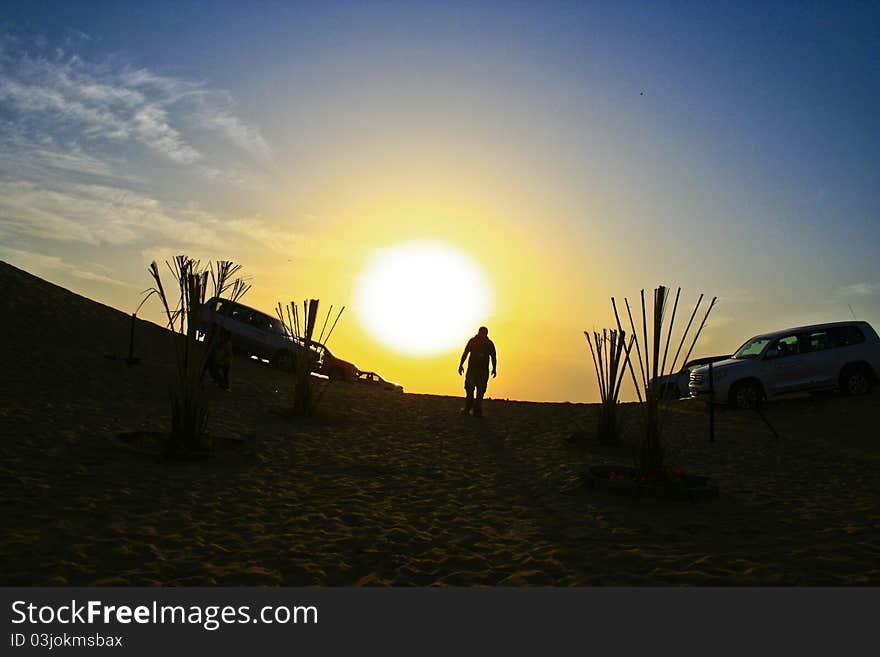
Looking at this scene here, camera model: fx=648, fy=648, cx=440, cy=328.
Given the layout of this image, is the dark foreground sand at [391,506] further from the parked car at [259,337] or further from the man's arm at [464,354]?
the parked car at [259,337]

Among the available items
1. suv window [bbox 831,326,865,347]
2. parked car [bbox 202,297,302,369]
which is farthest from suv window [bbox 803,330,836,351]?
parked car [bbox 202,297,302,369]

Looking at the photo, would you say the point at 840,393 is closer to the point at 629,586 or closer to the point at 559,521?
the point at 559,521

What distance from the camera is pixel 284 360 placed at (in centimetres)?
1911

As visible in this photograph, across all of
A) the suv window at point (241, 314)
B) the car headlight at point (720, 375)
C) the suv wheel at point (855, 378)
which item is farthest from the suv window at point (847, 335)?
the suv window at point (241, 314)

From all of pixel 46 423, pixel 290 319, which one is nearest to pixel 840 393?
pixel 290 319

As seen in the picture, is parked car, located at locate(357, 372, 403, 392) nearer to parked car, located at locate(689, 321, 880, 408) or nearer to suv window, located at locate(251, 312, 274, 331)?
suv window, located at locate(251, 312, 274, 331)

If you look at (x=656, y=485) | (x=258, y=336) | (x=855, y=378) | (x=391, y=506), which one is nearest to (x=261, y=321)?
(x=258, y=336)

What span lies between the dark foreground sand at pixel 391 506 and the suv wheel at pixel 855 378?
2.72 m

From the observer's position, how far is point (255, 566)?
159 inches

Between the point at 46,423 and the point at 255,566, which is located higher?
the point at 46,423

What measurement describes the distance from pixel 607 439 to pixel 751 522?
179 inches

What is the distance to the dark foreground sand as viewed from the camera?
4.04 m

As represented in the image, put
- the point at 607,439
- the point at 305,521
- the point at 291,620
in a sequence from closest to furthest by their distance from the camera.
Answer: the point at 291,620, the point at 305,521, the point at 607,439

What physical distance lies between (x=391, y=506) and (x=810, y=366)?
12108 mm
